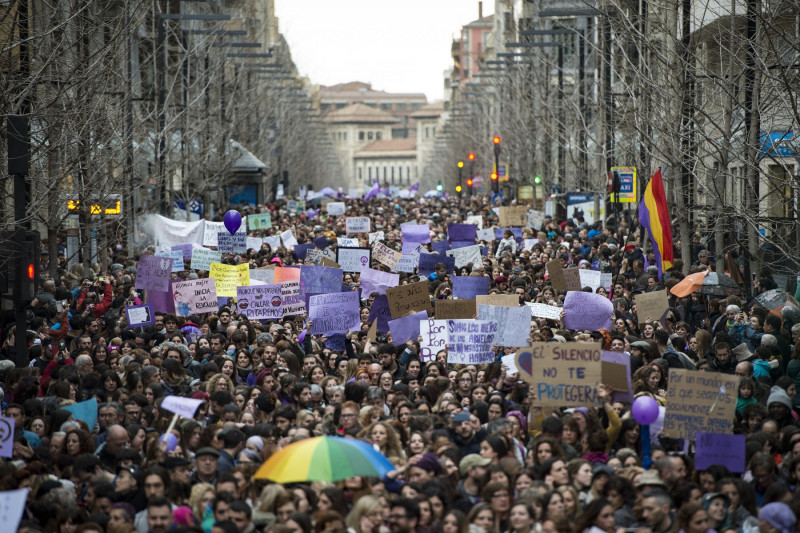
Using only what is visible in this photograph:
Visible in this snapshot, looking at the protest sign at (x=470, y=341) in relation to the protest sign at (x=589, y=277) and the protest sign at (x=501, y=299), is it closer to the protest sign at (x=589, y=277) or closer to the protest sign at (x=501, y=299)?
the protest sign at (x=501, y=299)

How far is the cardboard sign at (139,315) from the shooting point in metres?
16.6

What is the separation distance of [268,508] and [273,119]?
59.0m

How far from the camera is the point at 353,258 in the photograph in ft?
74.1

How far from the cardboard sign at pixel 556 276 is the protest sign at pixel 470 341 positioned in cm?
608

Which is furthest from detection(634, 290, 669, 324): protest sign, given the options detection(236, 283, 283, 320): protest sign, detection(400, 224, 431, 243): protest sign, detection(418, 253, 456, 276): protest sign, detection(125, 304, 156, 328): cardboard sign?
detection(400, 224, 431, 243): protest sign

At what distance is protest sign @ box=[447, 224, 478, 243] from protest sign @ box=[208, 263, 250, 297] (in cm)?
1320

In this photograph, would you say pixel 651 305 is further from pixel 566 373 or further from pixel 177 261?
pixel 177 261

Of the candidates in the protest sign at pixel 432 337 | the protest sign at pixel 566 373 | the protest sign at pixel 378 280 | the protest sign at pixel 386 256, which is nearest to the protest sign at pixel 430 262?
the protest sign at pixel 386 256

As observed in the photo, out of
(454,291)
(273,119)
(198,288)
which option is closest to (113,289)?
(198,288)

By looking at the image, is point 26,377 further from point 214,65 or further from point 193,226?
point 214,65

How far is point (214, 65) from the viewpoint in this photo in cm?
4216

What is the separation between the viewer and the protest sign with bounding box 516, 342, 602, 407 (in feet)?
35.5

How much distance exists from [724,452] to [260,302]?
8805 mm

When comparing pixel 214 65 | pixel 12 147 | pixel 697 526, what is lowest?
pixel 697 526
